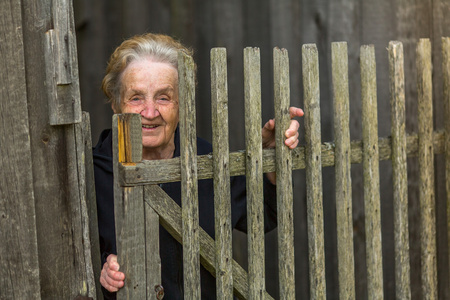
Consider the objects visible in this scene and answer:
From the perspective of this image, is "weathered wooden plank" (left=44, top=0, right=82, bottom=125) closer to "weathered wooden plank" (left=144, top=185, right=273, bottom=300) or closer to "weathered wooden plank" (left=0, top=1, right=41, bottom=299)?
"weathered wooden plank" (left=0, top=1, right=41, bottom=299)

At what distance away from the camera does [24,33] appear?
1.97 metres

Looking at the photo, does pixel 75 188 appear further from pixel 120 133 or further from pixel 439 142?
pixel 439 142

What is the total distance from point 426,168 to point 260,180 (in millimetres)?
997

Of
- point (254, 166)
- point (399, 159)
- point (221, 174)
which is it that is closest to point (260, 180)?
point (254, 166)

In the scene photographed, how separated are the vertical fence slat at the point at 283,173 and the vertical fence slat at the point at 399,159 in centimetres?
62

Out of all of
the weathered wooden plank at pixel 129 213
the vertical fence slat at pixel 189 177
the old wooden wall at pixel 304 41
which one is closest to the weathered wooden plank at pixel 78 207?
the weathered wooden plank at pixel 129 213

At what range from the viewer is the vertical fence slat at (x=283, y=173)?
235 cm

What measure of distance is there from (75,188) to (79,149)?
0.13m

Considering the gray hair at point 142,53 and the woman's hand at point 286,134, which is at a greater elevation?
the gray hair at point 142,53

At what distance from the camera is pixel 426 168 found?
2.89m

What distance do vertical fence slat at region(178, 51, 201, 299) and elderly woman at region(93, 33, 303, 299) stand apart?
34 centimetres

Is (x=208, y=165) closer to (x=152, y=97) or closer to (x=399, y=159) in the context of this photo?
(x=152, y=97)

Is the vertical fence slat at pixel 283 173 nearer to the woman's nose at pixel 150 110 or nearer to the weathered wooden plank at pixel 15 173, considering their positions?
the woman's nose at pixel 150 110

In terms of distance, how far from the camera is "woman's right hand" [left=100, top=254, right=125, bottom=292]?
2.10 meters
